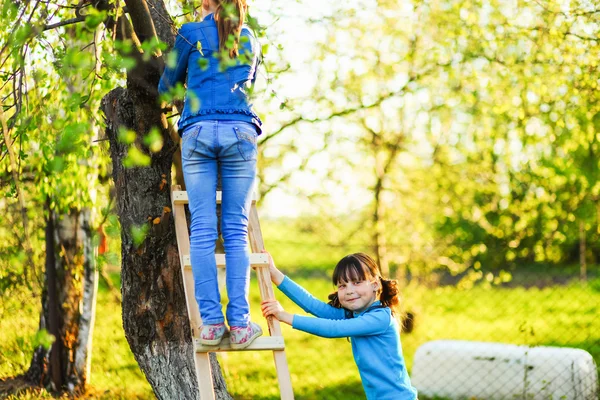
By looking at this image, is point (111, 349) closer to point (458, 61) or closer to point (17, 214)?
point (17, 214)

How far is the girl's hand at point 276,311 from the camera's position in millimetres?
2924

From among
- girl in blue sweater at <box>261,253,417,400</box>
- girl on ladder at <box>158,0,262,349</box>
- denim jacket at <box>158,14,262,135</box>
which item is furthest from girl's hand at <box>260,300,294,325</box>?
denim jacket at <box>158,14,262,135</box>

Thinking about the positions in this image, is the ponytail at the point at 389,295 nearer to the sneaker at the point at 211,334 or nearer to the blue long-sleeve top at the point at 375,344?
the blue long-sleeve top at the point at 375,344

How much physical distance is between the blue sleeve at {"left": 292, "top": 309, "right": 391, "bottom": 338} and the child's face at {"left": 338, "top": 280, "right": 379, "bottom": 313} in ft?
0.32

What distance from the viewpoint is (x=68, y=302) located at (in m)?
5.47

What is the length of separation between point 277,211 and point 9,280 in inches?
146

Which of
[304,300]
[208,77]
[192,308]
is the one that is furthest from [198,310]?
[208,77]

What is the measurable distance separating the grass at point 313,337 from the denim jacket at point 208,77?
2.76 metres

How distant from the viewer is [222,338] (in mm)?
2877

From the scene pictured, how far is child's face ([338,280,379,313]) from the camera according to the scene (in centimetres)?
307

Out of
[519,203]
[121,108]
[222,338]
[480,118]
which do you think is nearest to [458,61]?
[480,118]

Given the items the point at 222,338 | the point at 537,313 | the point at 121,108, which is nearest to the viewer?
the point at 222,338

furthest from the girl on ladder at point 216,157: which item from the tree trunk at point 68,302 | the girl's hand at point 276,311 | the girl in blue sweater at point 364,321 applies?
the tree trunk at point 68,302

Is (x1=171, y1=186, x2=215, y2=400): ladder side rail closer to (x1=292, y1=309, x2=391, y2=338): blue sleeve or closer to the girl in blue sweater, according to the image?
the girl in blue sweater
